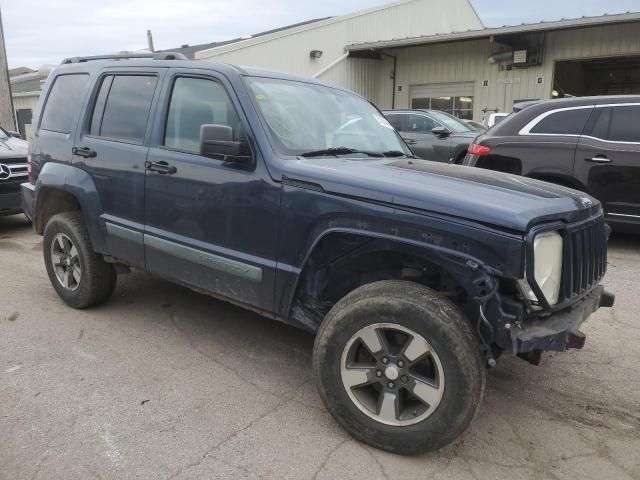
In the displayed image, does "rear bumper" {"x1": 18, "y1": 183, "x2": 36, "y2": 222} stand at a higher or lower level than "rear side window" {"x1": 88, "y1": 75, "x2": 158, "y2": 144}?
lower

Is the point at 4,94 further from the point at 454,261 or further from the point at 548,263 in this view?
the point at 548,263

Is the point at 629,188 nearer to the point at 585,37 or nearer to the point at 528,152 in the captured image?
the point at 528,152

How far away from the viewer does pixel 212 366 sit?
366 centimetres

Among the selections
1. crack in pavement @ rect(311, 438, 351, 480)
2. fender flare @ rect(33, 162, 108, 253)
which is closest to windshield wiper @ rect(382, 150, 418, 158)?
crack in pavement @ rect(311, 438, 351, 480)

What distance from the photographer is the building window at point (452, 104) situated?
1758 centimetres

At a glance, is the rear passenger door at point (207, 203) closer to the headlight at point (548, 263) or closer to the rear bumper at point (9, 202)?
the headlight at point (548, 263)

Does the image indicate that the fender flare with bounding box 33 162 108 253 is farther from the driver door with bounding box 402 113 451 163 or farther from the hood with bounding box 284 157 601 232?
the driver door with bounding box 402 113 451 163

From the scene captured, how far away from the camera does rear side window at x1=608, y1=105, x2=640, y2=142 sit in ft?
20.6

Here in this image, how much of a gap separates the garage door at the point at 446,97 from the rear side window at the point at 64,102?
1470 cm

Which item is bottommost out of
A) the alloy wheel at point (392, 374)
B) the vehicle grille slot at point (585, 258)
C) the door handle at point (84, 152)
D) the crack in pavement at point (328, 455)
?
the crack in pavement at point (328, 455)

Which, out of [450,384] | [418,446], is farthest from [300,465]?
[450,384]

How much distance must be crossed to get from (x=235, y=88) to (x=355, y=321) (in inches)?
65.9

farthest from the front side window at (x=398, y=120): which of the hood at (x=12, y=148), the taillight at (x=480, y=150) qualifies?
the hood at (x=12, y=148)

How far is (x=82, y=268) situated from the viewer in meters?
4.43
